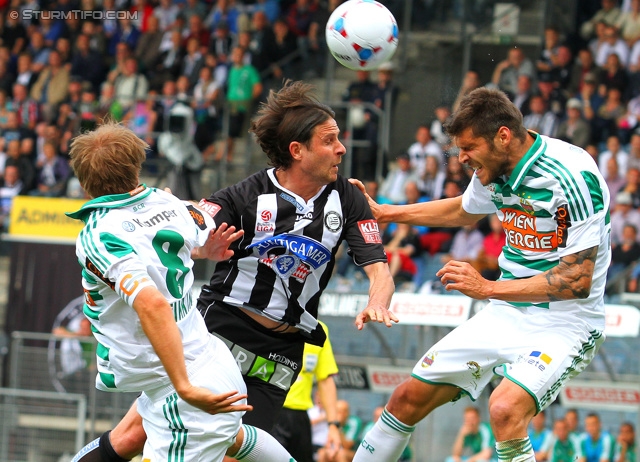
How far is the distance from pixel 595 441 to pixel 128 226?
24.1ft

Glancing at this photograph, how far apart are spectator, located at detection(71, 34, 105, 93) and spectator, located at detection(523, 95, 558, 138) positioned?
26.8 feet

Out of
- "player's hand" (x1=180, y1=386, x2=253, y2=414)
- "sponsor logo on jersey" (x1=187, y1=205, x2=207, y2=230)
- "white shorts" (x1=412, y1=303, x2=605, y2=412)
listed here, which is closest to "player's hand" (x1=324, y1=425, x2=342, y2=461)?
"white shorts" (x1=412, y1=303, x2=605, y2=412)

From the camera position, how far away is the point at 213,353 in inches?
191

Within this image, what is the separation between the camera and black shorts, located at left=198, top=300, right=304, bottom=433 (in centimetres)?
567

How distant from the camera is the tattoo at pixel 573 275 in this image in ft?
17.4

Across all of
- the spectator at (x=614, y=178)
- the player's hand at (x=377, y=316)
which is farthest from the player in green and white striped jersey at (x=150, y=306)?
the spectator at (x=614, y=178)

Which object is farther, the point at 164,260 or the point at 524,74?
the point at 524,74

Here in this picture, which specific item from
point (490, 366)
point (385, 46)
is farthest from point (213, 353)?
point (385, 46)

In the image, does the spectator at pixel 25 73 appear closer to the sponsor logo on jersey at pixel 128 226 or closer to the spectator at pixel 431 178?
the spectator at pixel 431 178

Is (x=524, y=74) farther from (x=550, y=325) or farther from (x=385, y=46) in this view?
(x=550, y=325)

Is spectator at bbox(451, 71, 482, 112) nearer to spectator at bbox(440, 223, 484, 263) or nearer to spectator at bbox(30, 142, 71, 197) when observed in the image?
spectator at bbox(440, 223, 484, 263)

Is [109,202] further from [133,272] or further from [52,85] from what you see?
[52,85]

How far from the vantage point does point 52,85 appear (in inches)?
714

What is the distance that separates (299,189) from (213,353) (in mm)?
1211
